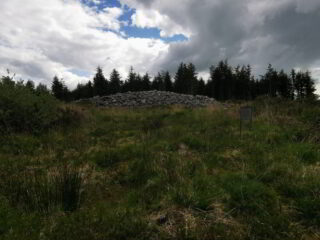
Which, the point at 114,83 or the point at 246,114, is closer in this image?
the point at 246,114

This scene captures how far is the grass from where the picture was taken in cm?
263

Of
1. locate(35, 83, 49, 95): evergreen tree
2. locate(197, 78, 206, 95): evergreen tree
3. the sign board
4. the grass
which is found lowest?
the grass

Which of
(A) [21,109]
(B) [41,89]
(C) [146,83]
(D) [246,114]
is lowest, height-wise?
(D) [246,114]

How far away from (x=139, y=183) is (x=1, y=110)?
6.19 meters

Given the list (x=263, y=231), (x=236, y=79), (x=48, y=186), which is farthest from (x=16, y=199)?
(x=236, y=79)

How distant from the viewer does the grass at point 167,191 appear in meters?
2.63

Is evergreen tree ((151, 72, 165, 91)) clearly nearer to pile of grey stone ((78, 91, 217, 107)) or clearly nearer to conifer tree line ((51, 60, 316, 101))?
conifer tree line ((51, 60, 316, 101))

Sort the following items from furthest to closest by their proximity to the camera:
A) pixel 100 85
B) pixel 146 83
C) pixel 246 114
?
pixel 146 83 < pixel 100 85 < pixel 246 114

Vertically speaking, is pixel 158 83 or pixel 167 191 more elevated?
pixel 158 83

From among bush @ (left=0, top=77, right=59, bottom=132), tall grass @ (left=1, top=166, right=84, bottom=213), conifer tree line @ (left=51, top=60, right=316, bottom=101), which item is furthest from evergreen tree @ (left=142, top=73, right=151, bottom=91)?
tall grass @ (left=1, top=166, right=84, bottom=213)

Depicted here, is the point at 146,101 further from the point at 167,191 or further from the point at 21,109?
the point at 167,191

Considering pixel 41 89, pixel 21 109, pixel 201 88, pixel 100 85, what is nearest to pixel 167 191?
pixel 21 109

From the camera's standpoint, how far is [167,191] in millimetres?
3473

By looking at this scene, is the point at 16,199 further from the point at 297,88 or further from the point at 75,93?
the point at 75,93
